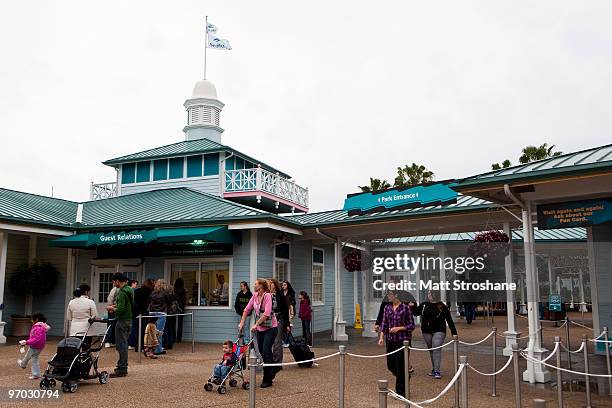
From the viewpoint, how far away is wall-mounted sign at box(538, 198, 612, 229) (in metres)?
8.43

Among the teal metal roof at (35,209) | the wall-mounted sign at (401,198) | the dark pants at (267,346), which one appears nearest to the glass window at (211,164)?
the teal metal roof at (35,209)

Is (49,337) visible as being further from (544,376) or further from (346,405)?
(544,376)

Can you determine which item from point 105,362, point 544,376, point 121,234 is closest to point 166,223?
point 121,234

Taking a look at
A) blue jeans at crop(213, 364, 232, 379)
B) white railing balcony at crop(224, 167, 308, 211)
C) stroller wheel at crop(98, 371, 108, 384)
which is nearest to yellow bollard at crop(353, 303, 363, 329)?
white railing balcony at crop(224, 167, 308, 211)

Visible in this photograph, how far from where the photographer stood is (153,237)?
551 inches

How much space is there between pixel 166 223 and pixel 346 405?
349 inches

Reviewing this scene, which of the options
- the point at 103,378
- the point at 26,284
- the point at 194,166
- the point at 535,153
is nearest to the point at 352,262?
the point at 103,378

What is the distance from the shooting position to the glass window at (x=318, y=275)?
60.8ft

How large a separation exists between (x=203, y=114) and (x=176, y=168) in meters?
4.11

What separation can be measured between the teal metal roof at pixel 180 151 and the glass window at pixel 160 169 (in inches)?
11.0

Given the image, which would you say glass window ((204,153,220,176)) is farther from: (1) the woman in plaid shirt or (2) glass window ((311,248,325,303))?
(1) the woman in plaid shirt

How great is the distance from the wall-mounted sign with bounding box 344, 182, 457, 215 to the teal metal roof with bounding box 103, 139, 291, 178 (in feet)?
22.6

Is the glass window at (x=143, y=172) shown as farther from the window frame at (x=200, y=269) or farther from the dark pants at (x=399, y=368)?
the dark pants at (x=399, y=368)

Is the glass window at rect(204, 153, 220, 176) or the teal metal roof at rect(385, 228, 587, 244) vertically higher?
the glass window at rect(204, 153, 220, 176)
